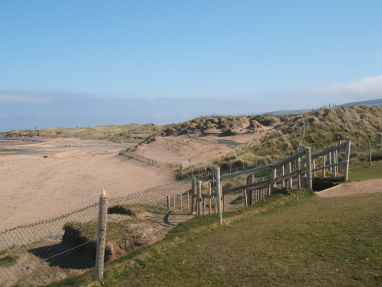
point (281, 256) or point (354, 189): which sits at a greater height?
point (281, 256)

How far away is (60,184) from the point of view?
31797mm

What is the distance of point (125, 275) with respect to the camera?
6109mm

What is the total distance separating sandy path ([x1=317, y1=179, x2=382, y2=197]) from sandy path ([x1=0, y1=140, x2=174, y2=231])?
53.5 feet

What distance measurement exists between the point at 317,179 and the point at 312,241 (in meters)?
8.27

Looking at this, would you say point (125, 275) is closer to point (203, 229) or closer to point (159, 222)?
point (203, 229)

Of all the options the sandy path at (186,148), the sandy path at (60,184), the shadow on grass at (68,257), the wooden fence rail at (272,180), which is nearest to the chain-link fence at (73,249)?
the shadow on grass at (68,257)

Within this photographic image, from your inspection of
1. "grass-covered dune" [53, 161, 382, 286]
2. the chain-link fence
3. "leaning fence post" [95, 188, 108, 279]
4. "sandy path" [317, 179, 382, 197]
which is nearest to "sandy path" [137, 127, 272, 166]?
"sandy path" [317, 179, 382, 197]

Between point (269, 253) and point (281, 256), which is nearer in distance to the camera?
point (281, 256)

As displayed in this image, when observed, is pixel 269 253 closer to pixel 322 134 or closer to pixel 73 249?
pixel 73 249

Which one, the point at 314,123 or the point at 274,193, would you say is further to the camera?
the point at 314,123

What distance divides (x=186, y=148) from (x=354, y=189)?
4119 cm

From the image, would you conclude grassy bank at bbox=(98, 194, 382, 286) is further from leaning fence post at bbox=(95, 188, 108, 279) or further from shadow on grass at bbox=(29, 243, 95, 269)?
shadow on grass at bbox=(29, 243, 95, 269)

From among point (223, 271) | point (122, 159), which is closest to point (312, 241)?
point (223, 271)

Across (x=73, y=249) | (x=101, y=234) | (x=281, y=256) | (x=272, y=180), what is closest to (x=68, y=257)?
(x=73, y=249)
